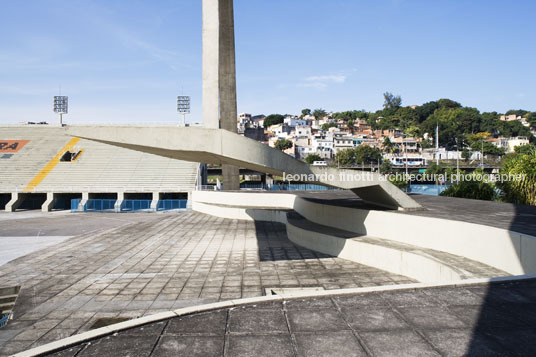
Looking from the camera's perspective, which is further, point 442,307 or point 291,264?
point 291,264

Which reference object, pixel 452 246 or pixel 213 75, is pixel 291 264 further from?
pixel 213 75

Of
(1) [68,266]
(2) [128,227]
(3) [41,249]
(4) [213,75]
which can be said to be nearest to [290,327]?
(4) [213,75]

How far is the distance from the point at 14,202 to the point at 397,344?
3961cm

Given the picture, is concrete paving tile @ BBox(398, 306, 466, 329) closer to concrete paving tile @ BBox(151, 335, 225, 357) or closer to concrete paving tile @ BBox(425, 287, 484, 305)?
concrete paving tile @ BBox(425, 287, 484, 305)

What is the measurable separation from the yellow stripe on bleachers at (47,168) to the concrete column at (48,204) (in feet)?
6.97

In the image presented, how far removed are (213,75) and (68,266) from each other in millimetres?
7956

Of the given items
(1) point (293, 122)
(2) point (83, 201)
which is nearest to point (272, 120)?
(1) point (293, 122)

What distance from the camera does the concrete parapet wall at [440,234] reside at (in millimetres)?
7789

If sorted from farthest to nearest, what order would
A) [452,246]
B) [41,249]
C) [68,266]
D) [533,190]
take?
[533,190] → [41,249] → [68,266] → [452,246]

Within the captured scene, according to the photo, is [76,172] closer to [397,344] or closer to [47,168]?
[47,168]

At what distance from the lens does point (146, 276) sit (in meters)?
10.6

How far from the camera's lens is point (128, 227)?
20.0 m

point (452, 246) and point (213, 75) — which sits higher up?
point (213, 75)

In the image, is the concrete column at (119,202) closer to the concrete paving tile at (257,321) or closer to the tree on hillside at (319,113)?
the concrete paving tile at (257,321)
